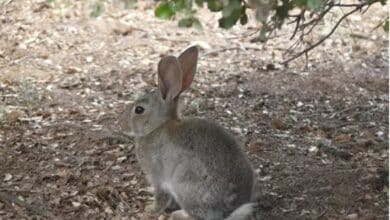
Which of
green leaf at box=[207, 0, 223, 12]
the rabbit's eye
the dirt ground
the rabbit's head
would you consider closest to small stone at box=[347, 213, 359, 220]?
the dirt ground

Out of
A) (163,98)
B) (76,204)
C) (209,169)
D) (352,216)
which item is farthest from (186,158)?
(352,216)

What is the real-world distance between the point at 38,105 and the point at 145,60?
1.67 meters

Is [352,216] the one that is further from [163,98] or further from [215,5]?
[215,5]

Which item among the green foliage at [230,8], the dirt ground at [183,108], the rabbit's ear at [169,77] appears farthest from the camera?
the dirt ground at [183,108]

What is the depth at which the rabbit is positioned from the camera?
4.42m

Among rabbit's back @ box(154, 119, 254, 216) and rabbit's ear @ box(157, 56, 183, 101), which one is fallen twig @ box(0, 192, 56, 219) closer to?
rabbit's back @ box(154, 119, 254, 216)

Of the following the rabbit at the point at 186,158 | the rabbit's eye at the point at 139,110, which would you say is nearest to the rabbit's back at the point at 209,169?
the rabbit at the point at 186,158

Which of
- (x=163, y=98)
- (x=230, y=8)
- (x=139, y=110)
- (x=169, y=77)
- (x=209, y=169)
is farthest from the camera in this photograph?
(x=139, y=110)

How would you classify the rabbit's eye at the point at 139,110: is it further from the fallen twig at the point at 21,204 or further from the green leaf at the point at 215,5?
the green leaf at the point at 215,5

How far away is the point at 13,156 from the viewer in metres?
5.62

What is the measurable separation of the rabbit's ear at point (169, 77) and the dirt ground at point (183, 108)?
46 cm

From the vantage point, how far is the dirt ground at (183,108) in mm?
5020

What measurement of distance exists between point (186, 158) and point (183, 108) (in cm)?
203

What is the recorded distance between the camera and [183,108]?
6508 mm
